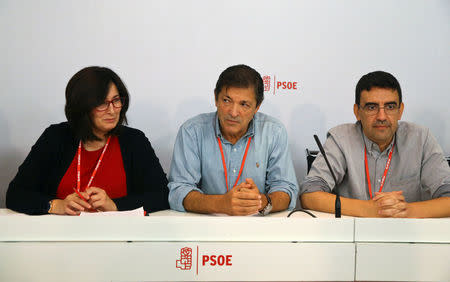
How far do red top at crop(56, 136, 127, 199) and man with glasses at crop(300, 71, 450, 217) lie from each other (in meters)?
0.79

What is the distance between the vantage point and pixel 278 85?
288 cm

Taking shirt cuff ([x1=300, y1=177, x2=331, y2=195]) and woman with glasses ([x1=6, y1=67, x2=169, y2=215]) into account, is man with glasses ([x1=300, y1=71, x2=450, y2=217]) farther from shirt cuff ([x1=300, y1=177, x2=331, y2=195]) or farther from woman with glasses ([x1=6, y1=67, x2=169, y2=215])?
woman with glasses ([x1=6, y1=67, x2=169, y2=215])

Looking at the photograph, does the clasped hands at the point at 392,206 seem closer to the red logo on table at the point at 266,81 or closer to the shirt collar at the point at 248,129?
the shirt collar at the point at 248,129

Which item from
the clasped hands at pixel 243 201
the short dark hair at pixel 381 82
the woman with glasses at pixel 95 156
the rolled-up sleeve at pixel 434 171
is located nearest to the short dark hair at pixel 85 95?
the woman with glasses at pixel 95 156

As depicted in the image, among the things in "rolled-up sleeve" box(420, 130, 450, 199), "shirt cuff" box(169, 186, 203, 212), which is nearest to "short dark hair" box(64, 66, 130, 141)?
"shirt cuff" box(169, 186, 203, 212)

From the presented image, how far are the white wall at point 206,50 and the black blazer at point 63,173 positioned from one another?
93cm

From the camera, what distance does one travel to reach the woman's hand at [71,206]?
1604mm

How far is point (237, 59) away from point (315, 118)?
632 mm

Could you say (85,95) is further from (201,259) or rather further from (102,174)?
(201,259)

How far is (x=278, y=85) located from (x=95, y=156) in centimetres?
136

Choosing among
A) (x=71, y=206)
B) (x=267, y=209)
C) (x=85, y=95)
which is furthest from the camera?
(x=85, y=95)

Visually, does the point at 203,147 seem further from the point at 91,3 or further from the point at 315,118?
the point at 91,3

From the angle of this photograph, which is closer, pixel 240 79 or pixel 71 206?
pixel 71 206

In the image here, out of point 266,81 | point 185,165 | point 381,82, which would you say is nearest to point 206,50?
point 266,81
